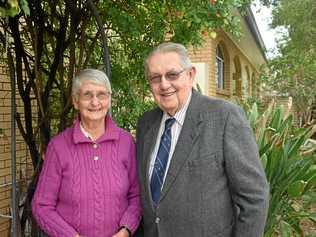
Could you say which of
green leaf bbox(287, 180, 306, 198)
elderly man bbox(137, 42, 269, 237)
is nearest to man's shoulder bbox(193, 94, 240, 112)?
elderly man bbox(137, 42, 269, 237)

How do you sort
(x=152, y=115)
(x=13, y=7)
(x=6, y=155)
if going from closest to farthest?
(x=13, y=7), (x=152, y=115), (x=6, y=155)

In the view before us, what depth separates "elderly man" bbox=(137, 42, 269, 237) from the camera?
6.93ft

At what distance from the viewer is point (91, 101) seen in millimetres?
2461

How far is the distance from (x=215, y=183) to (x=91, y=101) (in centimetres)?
81

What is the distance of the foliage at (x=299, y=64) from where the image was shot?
40.6ft

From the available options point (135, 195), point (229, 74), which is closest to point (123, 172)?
point (135, 195)

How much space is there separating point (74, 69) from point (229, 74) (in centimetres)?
1084

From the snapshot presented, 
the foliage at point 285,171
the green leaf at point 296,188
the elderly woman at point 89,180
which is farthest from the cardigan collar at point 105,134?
the green leaf at point 296,188

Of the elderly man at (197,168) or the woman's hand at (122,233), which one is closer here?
the elderly man at (197,168)

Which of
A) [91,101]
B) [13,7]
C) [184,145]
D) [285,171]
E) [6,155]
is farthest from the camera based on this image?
[6,155]

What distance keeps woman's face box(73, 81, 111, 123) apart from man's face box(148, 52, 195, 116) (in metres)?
0.33

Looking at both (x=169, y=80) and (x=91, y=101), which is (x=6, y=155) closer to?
(x=91, y=101)

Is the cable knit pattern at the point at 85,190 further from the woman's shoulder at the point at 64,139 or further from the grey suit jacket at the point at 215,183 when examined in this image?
the grey suit jacket at the point at 215,183

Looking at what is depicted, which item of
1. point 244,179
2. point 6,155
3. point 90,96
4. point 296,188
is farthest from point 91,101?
point 6,155
